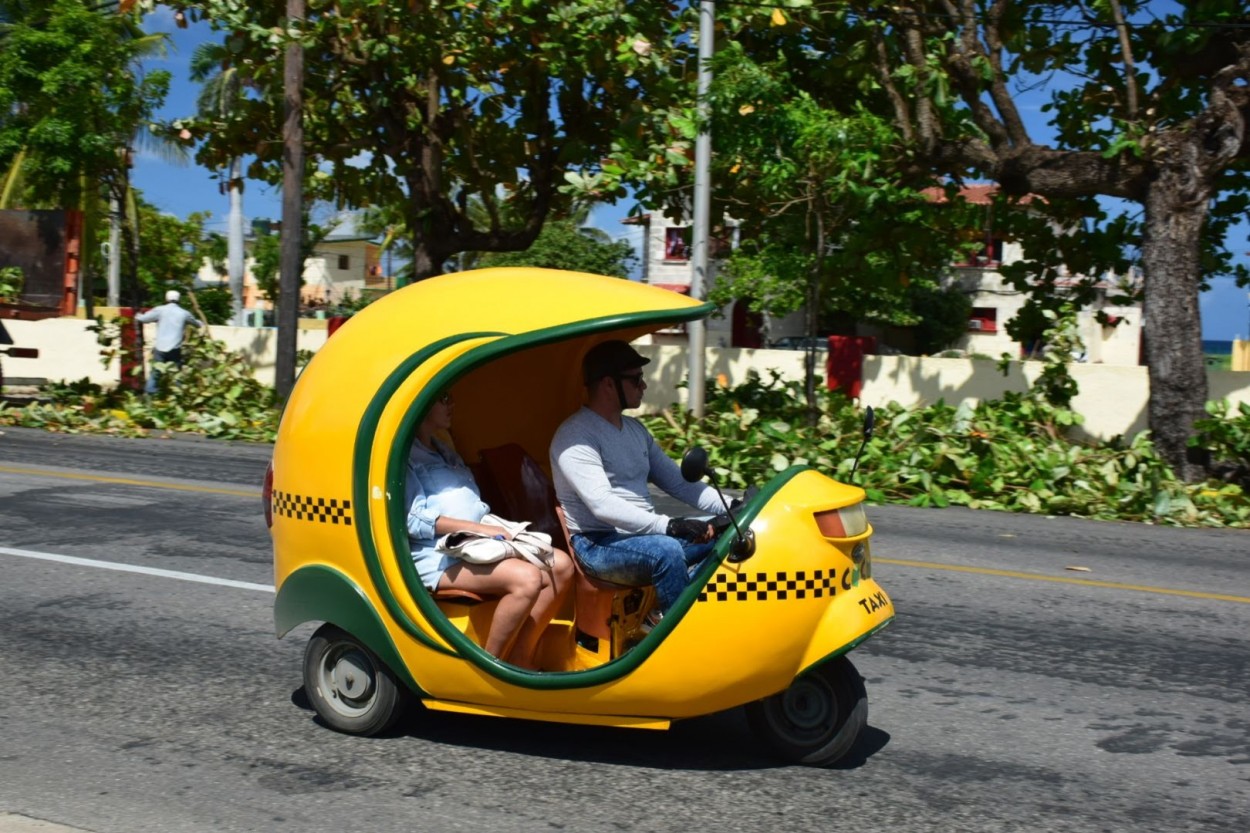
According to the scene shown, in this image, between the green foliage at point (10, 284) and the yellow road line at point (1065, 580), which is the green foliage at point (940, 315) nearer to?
the green foliage at point (10, 284)

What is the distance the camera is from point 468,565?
5207mm

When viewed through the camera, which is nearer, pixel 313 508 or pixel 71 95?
pixel 313 508

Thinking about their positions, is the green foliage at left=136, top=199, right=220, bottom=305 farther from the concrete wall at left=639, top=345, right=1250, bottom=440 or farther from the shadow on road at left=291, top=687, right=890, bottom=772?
the shadow on road at left=291, top=687, right=890, bottom=772

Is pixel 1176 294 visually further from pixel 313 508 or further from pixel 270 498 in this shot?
pixel 313 508

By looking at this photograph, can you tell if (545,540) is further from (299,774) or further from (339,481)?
(299,774)

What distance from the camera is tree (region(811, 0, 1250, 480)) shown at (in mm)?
13719

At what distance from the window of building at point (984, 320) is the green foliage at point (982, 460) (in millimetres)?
44262

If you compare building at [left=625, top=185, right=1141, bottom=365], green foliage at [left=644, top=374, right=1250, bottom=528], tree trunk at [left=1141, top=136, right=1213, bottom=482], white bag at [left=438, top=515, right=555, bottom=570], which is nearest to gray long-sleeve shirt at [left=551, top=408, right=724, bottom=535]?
white bag at [left=438, top=515, right=555, bottom=570]

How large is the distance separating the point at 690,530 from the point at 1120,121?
10373 millimetres

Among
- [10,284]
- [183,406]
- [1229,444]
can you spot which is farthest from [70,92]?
[1229,444]

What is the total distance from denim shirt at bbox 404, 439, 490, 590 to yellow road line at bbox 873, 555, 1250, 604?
4.45 metres

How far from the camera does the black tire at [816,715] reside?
5062mm

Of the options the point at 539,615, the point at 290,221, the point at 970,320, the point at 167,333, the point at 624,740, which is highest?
the point at 970,320

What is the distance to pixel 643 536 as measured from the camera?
5.18 m
